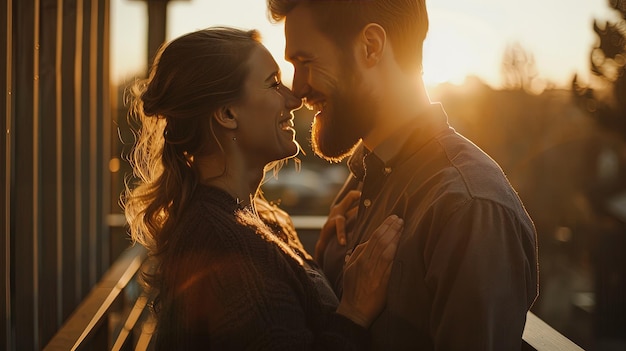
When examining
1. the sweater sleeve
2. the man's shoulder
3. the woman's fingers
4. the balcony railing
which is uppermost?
the man's shoulder

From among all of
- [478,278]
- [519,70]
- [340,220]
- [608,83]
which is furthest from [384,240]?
[519,70]

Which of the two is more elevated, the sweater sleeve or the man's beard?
the man's beard

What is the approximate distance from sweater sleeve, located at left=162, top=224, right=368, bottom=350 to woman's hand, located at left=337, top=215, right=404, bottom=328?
51 millimetres

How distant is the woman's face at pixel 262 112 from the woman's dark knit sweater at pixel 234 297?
32 centimetres

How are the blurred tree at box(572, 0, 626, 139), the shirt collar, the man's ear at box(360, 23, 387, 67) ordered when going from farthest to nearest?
the blurred tree at box(572, 0, 626, 139) < the man's ear at box(360, 23, 387, 67) < the shirt collar

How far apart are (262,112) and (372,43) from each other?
0.44 metres

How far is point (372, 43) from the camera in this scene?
2730mm

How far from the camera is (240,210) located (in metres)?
2.66

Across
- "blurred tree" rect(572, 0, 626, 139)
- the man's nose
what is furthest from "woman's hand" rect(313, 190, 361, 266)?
"blurred tree" rect(572, 0, 626, 139)

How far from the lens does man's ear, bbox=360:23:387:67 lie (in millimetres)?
2717

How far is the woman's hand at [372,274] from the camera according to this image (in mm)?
2303

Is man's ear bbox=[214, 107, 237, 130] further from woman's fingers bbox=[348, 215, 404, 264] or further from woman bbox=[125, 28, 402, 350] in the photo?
woman's fingers bbox=[348, 215, 404, 264]

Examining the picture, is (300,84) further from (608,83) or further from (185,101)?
(608,83)

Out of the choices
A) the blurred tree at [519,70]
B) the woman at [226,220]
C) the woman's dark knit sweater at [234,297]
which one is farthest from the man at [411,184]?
the blurred tree at [519,70]
